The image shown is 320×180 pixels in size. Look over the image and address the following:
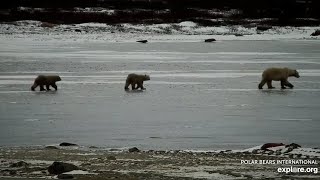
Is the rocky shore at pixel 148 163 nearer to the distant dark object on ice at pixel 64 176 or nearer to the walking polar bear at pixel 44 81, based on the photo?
the distant dark object on ice at pixel 64 176

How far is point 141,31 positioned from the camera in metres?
62.1

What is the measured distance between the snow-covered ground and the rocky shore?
42.4 m

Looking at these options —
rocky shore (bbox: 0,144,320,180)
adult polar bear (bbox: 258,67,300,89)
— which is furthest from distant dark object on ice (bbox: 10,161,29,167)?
adult polar bear (bbox: 258,67,300,89)

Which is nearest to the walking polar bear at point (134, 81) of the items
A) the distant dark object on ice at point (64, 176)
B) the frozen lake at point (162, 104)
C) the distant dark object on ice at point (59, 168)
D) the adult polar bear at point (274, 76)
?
the frozen lake at point (162, 104)

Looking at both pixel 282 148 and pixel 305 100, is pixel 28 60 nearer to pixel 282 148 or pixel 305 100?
pixel 305 100

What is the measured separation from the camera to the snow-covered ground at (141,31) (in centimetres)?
5596

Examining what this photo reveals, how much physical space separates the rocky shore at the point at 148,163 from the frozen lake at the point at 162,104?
39.3 inches

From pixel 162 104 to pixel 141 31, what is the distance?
44298 mm

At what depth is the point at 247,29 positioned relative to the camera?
6419cm

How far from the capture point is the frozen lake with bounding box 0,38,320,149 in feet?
44.3

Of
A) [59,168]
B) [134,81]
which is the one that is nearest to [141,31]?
[134,81]

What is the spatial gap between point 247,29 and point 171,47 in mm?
22095

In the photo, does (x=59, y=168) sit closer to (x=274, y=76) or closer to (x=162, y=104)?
(x=162, y=104)

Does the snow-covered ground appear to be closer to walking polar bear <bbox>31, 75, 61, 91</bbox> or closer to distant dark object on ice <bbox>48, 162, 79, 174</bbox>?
walking polar bear <bbox>31, 75, 61, 91</bbox>
